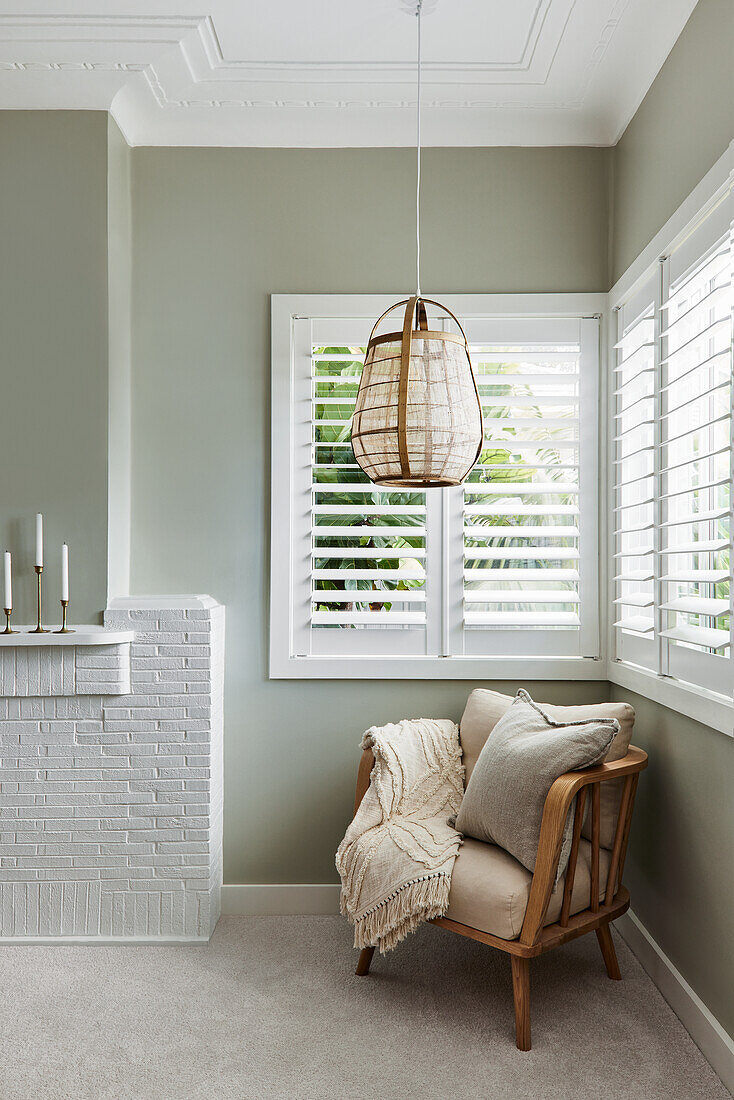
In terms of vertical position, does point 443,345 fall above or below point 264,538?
above

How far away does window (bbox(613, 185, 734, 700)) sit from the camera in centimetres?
205

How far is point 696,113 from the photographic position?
2.19 meters

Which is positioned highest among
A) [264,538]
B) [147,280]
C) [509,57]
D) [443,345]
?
[509,57]

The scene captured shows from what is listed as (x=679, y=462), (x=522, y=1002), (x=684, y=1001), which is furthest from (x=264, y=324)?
(x=684, y=1001)

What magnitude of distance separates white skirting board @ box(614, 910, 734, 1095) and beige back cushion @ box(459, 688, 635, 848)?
390 millimetres

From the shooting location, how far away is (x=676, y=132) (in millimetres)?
2348

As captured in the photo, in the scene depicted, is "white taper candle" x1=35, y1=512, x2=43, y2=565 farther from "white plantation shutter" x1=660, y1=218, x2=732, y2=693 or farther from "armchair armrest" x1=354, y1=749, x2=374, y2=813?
"white plantation shutter" x1=660, y1=218, x2=732, y2=693

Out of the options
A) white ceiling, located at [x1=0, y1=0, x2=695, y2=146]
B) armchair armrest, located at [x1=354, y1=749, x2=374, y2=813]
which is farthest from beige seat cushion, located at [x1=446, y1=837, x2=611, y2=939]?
white ceiling, located at [x1=0, y1=0, x2=695, y2=146]

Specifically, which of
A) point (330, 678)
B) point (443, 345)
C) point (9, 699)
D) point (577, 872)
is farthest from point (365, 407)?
point (9, 699)

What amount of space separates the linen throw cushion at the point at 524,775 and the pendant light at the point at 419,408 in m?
0.78

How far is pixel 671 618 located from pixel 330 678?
1.22 metres

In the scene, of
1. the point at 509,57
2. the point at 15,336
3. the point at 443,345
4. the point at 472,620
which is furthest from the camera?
the point at 472,620

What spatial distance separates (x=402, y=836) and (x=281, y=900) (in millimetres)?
882

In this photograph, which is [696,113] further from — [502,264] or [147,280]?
[147,280]
